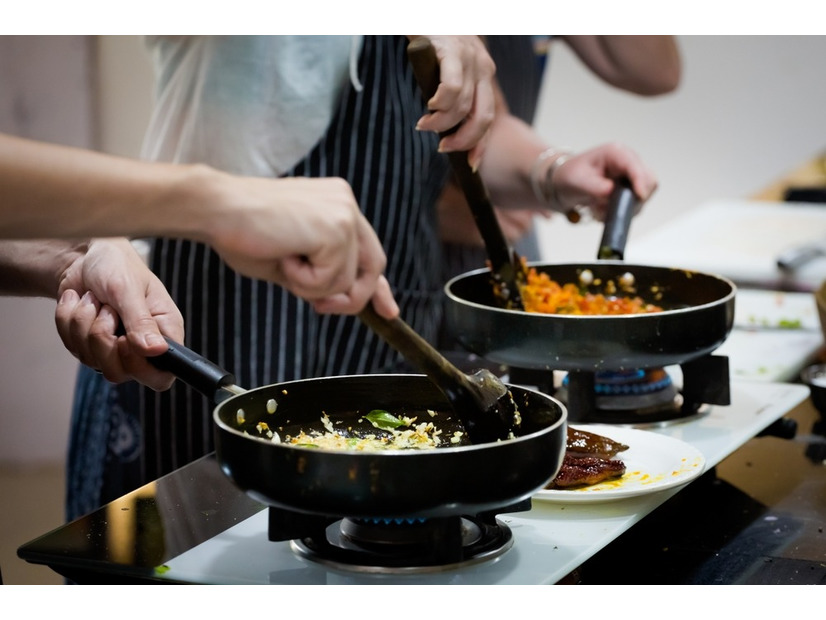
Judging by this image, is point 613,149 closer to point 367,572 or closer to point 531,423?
point 531,423

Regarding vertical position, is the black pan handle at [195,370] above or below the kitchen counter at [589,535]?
above

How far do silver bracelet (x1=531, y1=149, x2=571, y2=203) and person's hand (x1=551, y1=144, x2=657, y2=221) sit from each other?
20mm

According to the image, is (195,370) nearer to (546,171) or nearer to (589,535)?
(589,535)

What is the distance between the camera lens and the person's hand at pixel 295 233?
870 mm

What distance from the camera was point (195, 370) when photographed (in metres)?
1.20

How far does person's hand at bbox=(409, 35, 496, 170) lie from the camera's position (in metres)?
1.51

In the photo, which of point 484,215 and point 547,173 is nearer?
point 484,215

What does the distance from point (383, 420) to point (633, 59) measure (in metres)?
1.61

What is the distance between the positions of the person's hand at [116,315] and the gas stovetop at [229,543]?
147 mm

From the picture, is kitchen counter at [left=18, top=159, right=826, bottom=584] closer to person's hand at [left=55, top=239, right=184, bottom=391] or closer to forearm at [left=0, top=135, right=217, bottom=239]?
person's hand at [left=55, top=239, right=184, bottom=391]

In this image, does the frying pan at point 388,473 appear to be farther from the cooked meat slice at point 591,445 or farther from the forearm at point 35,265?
the forearm at point 35,265

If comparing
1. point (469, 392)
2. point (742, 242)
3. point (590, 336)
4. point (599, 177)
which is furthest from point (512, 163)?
point (469, 392)

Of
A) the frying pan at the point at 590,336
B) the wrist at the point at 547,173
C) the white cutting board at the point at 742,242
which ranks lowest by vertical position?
the white cutting board at the point at 742,242


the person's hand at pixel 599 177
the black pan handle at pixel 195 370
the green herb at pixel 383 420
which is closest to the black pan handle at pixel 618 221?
the person's hand at pixel 599 177
